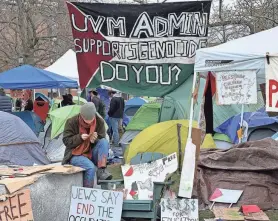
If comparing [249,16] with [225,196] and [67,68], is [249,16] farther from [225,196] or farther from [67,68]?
[225,196]

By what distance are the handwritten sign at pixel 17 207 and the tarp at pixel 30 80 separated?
8.72 m

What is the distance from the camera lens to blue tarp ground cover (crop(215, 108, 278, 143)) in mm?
10480

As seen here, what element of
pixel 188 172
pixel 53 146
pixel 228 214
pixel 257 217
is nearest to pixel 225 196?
pixel 228 214

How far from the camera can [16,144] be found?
370 inches

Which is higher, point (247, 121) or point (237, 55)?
point (237, 55)

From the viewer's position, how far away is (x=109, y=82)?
755 cm

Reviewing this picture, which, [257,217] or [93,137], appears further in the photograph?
[93,137]

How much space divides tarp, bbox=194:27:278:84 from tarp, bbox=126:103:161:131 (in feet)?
19.4

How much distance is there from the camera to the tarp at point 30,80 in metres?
13.8

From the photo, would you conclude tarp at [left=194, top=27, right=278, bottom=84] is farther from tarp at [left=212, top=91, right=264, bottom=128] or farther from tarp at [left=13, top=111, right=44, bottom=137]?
tarp at [left=13, top=111, right=44, bottom=137]

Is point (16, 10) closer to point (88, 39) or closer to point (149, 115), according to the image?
point (149, 115)

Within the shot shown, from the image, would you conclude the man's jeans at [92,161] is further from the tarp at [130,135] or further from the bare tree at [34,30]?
the bare tree at [34,30]

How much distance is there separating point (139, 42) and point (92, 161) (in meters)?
1.79

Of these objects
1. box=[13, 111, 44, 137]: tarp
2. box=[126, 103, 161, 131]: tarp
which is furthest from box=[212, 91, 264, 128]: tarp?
box=[13, 111, 44, 137]: tarp
